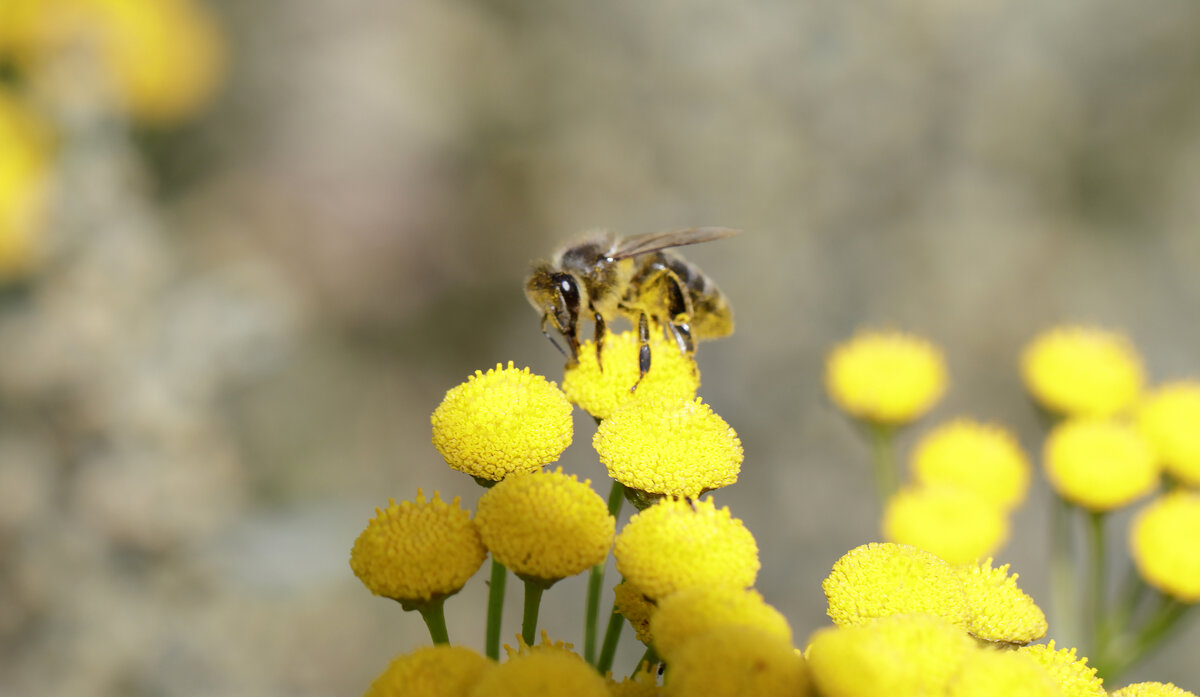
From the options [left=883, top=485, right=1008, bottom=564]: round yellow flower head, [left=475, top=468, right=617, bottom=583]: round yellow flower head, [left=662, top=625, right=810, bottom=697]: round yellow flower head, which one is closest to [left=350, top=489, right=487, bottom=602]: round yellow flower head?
[left=475, top=468, right=617, bottom=583]: round yellow flower head

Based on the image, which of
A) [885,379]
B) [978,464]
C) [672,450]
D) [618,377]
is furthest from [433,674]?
[885,379]

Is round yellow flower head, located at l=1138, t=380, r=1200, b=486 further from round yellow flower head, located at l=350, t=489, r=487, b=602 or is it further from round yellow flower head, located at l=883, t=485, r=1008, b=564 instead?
round yellow flower head, located at l=350, t=489, r=487, b=602

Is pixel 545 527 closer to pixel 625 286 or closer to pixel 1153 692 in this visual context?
pixel 1153 692

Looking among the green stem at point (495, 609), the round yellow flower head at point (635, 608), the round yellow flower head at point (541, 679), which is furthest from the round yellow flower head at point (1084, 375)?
the round yellow flower head at point (541, 679)

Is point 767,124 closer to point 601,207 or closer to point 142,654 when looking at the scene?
point 601,207

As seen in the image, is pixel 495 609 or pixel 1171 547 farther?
pixel 1171 547

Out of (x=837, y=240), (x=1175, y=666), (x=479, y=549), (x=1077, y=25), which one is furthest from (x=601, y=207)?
(x=479, y=549)
